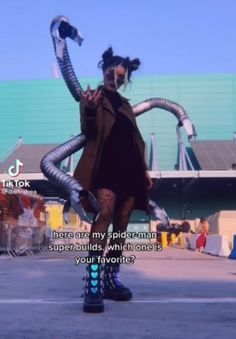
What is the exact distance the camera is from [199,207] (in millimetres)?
37312

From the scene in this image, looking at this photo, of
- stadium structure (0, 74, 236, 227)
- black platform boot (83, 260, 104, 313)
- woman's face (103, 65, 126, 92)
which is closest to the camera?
black platform boot (83, 260, 104, 313)

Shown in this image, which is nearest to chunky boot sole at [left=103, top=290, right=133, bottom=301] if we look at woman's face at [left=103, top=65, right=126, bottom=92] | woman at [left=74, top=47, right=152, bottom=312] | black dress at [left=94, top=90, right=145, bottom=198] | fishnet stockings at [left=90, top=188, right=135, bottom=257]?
woman at [left=74, top=47, right=152, bottom=312]

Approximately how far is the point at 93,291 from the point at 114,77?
1.48 m

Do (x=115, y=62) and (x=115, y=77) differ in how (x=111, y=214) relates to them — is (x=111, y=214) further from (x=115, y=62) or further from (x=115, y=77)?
(x=115, y=62)

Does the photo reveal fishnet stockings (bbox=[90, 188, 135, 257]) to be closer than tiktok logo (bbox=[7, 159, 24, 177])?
Yes

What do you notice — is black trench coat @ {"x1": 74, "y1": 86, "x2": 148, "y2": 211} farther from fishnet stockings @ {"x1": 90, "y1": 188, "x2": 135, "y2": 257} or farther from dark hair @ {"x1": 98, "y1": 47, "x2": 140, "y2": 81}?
dark hair @ {"x1": 98, "y1": 47, "x2": 140, "y2": 81}

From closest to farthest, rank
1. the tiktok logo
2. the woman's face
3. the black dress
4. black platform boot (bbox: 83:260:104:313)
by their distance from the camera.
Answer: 1. black platform boot (bbox: 83:260:104:313)
2. the black dress
3. the woman's face
4. the tiktok logo

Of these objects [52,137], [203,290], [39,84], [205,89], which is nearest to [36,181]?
[52,137]

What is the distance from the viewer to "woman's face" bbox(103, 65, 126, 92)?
3.23 m

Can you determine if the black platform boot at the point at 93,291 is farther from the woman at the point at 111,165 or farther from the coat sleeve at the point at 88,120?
the coat sleeve at the point at 88,120

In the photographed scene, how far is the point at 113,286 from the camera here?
10.3 feet

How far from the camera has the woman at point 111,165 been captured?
288 centimetres

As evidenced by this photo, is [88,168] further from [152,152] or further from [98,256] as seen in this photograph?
[152,152]

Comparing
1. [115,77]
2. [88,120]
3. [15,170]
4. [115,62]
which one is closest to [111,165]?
[88,120]
